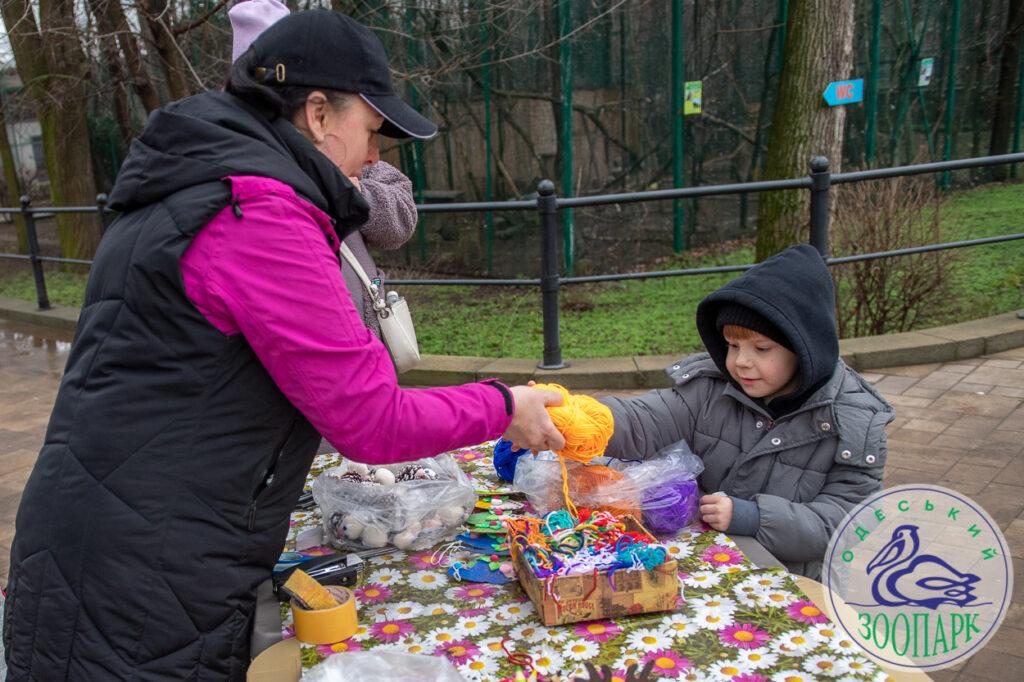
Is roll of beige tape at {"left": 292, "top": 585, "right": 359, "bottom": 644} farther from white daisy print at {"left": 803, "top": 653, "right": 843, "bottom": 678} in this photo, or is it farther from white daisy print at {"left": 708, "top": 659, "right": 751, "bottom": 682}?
white daisy print at {"left": 803, "top": 653, "right": 843, "bottom": 678}

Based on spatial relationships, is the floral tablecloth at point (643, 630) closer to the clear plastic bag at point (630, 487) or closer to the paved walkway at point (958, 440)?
the clear plastic bag at point (630, 487)

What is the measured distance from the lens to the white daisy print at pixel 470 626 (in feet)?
5.41

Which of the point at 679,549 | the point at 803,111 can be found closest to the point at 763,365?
the point at 679,549

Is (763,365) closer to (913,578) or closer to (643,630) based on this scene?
(913,578)

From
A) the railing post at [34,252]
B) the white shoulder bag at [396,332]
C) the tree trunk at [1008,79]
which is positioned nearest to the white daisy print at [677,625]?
the white shoulder bag at [396,332]

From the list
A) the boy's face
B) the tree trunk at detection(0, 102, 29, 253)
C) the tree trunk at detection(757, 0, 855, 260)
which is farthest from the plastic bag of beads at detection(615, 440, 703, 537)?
the tree trunk at detection(0, 102, 29, 253)

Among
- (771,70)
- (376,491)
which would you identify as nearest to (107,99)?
(771,70)

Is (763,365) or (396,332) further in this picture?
(396,332)

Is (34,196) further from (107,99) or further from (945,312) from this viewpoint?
(945,312)

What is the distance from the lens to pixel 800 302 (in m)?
2.16

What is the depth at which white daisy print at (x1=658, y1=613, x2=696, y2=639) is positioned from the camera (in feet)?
5.23

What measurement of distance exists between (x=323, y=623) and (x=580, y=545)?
52 centimetres

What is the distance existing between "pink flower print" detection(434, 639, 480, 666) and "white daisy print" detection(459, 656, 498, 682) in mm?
16

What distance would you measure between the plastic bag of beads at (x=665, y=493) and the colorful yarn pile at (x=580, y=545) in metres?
0.10
